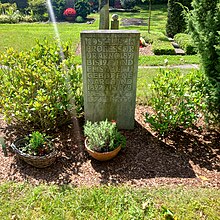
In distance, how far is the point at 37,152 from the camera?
345 centimetres

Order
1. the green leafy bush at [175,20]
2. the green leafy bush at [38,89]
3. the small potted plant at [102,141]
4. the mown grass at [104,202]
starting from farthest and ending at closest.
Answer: the green leafy bush at [175,20]
the green leafy bush at [38,89]
the small potted plant at [102,141]
the mown grass at [104,202]

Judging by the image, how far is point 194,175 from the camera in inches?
134

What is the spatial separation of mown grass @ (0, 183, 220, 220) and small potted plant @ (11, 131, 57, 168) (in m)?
0.34

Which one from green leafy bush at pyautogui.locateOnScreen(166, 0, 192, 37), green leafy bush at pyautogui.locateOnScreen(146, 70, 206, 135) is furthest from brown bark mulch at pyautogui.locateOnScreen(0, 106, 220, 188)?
green leafy bush at pyautogui.locateOnScreen(166, 0, 192, 37)

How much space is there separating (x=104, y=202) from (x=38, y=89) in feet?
6.72

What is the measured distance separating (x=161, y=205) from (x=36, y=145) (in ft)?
5.93

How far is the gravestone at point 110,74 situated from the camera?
11.9 feet

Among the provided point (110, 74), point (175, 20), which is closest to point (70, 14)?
point (175, 20)

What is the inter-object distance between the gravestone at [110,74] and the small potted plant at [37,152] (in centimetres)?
101

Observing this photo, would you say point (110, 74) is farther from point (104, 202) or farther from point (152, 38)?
point (152, 38)

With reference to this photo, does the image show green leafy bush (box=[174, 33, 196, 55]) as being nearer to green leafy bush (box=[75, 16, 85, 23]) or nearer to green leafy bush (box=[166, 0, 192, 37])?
green leafy bush (box=[166, 0, 192, 37])

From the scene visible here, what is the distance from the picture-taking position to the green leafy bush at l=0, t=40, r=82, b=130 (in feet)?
11.8

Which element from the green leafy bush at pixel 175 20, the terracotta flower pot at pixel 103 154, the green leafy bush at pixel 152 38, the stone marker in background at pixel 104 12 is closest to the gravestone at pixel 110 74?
the terracotta flower pot at pixel 103 154

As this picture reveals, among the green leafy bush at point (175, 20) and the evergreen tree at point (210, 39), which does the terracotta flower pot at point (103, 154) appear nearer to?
the evergreen tree at point (210, 39)
